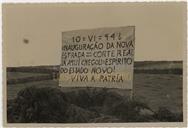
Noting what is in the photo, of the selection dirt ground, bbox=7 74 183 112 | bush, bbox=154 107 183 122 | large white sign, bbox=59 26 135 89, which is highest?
large white sign, bbox=59 26 135 89

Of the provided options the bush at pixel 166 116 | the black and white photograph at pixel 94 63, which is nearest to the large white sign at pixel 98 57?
the black and white photograph at pixel 94 63

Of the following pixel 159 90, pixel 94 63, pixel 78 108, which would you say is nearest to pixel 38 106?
pixel 78 108

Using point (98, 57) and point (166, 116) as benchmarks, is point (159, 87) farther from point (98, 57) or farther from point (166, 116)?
point (98, 57)

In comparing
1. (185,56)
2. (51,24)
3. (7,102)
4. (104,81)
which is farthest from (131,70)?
(7,102)

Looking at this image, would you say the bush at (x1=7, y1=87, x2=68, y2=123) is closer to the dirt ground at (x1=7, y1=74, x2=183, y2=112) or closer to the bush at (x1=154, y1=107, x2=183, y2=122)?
the dirt ground at (x1=7, y1=74, x2=183, y2=112)

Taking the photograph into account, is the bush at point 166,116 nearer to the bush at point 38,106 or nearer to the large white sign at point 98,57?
the large white sign at point 98,57

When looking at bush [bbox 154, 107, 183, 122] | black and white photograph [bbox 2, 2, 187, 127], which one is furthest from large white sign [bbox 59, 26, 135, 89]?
bush [bbox 154, 107, 183, 122]

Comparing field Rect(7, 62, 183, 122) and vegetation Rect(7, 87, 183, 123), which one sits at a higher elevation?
field Rect(7, 62, 183, 122)

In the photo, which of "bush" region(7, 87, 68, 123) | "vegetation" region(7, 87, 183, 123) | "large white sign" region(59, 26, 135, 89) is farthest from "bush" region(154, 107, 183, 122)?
"bush" region(7, 87, 68, 123)
